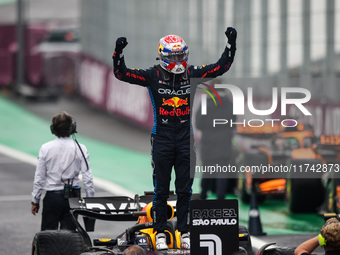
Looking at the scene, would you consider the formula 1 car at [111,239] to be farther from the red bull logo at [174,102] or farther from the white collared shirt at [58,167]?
the red bull logo at [174,102]

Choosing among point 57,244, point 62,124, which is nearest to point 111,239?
point 57,244

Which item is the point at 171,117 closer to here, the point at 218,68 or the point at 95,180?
the point at 218,68

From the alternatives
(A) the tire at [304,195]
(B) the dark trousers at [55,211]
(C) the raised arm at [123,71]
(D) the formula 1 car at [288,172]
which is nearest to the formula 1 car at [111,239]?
(B) the dark trousers at [55,211]

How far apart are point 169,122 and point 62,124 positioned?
185 cm

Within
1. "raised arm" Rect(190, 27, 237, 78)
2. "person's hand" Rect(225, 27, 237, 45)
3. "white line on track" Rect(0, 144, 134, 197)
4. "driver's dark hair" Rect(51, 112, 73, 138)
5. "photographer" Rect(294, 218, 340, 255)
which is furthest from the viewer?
"white line on track" Rect(0, 144, 134, 197)

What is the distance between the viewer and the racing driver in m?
8.81

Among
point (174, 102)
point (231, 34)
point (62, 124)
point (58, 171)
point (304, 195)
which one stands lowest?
point (304, 195)

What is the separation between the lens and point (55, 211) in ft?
33.9

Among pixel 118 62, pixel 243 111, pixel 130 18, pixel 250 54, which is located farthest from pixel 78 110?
pixel 118 62

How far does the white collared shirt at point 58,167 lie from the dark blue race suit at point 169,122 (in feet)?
5.39

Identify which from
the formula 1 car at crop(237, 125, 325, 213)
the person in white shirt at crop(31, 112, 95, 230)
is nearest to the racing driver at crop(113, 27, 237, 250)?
the person in white shirt at crop(31, 112, 95, 230)

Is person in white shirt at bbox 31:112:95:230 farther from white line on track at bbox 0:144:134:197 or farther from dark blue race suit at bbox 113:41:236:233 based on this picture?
white line on track at bbox 0:144:134:197

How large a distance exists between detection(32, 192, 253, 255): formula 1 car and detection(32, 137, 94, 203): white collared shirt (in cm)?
64

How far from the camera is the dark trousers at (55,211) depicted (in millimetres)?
10305
